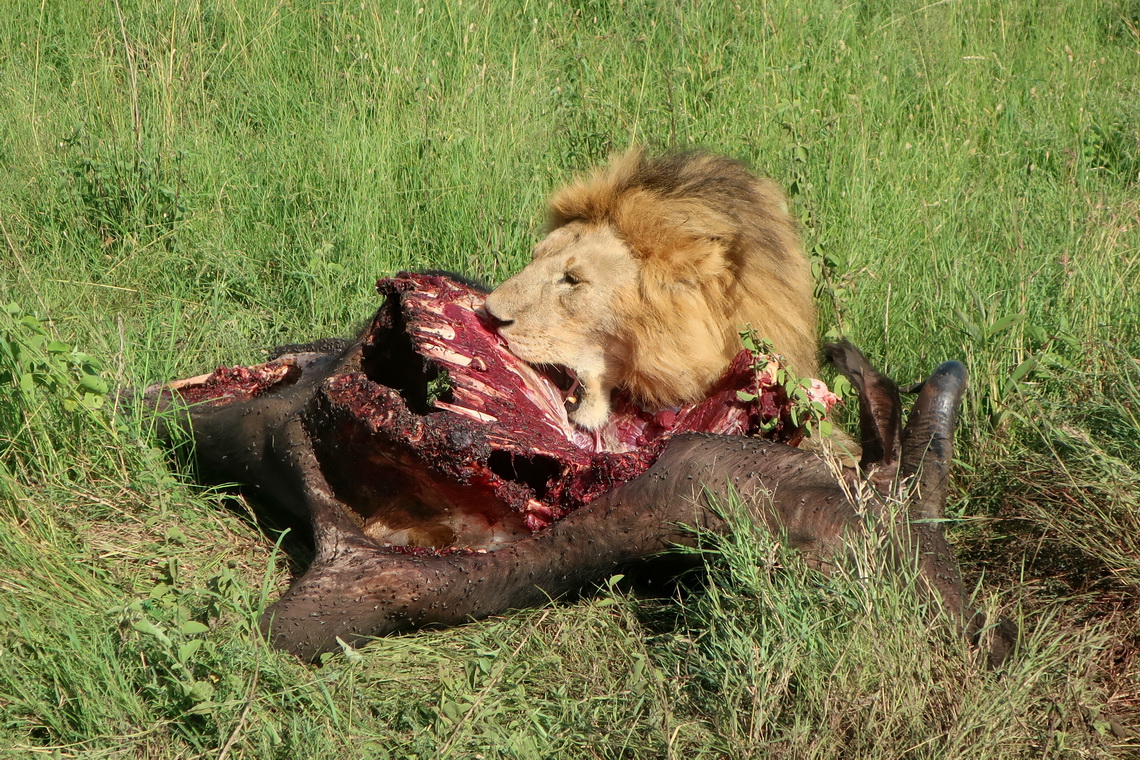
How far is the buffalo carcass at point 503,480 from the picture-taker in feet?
9.11

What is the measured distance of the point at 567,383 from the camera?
3.56 m

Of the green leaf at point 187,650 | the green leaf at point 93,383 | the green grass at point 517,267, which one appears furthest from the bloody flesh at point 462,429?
the green leaf at point 93,383

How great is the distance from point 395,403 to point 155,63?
153 inches

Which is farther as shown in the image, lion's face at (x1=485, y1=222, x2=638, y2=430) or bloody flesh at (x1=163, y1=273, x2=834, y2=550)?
lion's face at (x1=485, y1=222, x2=638, y2=430)

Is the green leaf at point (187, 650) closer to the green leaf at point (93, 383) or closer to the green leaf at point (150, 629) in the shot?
the green leaf at point (150, 629)

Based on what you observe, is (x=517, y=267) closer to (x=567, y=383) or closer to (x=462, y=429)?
(x=567, y=383)

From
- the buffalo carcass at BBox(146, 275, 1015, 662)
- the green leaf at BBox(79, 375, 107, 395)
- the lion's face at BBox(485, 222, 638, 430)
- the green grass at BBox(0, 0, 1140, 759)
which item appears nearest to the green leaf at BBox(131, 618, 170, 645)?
the green grass at BBox(0, 0, 1140, 759)

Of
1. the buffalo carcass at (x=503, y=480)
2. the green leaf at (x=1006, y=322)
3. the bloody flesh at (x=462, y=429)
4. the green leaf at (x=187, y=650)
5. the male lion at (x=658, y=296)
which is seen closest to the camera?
the green leaf at (x=187, y=650)

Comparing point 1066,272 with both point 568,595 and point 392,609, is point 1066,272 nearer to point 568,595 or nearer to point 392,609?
point 568,595

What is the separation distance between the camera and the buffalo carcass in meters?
2.78

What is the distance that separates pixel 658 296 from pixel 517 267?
1.73 m

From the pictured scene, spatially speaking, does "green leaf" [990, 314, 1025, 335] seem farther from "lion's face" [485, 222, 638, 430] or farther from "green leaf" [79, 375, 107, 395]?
"green leaf" [79, 375, 107, 395]

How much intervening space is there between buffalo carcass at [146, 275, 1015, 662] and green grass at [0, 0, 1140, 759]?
0.14m

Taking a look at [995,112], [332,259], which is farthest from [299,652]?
[995,112]
